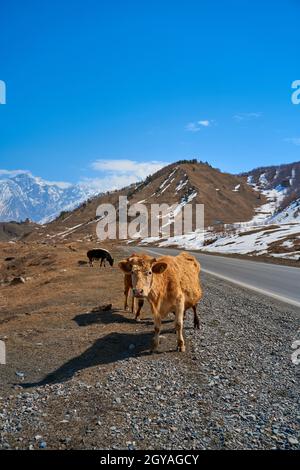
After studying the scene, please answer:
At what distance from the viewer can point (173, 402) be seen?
20.3 feet

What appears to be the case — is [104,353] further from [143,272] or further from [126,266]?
[143,272]

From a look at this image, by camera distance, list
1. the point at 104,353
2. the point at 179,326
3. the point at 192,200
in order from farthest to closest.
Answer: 1. the point at 192,200
2. the point at 104,353
3. the point at 179,326

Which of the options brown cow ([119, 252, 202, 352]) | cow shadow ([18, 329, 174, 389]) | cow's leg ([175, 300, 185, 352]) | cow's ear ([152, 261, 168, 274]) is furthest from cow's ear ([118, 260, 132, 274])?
cow shadow ([18, 329, 174, 389])

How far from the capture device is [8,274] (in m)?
37.3

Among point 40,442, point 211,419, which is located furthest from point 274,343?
point 40,442

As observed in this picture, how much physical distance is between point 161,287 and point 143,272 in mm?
801

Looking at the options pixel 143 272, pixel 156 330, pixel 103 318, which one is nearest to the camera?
pixel 143 272

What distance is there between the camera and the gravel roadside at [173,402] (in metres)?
5.11

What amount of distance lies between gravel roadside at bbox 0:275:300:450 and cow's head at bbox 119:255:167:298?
1566 mm

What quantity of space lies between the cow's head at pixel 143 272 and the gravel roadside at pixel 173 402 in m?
1.57

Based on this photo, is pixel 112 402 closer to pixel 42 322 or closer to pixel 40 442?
pixel 40 442

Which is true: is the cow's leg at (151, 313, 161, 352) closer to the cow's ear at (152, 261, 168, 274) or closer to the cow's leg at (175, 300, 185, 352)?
the cow's leg at (175, 300, 185, 352)

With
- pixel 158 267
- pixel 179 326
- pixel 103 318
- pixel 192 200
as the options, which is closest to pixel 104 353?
pixel 179 326

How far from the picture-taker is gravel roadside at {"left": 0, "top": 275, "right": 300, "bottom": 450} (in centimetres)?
511
